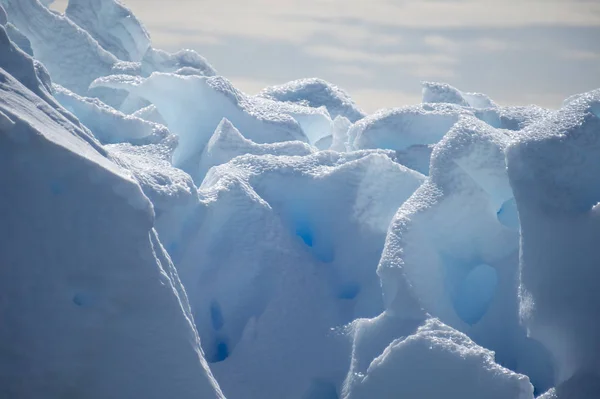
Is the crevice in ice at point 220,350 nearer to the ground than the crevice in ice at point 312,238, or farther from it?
nearer to the ground

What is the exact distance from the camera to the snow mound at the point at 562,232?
121 inches

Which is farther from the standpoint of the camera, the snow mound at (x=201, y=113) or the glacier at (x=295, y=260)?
the snow mound at (x=201, y=113)

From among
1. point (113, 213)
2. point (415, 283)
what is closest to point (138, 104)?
point (415, 283)

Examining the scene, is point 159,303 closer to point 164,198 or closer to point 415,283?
point 164,198

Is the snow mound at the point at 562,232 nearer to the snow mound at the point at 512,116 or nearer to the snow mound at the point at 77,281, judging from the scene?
the snow mound at the point at 77,281

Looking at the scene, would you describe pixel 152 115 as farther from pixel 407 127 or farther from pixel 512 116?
pixel 512 116

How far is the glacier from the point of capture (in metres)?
2.35

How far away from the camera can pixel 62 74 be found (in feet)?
26.2

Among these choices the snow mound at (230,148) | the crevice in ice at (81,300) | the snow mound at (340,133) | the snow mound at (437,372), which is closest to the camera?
the crevice in ice at (81,300)

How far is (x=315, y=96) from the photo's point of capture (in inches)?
311

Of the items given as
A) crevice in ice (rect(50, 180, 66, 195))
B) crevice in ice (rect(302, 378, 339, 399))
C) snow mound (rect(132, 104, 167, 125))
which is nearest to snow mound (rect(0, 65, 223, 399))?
crevice in ice (rect(50, 180, 66, 195))

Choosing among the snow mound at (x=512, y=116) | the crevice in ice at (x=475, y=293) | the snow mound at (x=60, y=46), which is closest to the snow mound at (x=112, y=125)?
the crevice in ice at (x=475, y=293)

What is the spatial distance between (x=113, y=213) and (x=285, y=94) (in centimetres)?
543

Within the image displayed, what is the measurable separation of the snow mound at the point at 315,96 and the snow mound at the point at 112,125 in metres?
2.76
